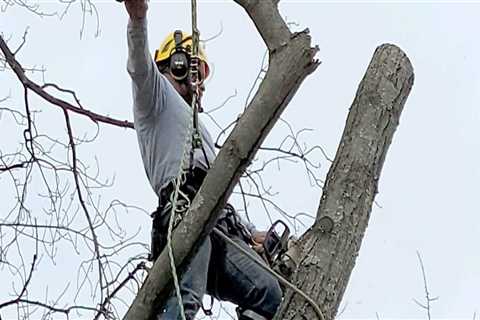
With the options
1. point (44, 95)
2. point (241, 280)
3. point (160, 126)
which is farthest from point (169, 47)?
point (44, 95)

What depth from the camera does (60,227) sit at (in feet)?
15.1

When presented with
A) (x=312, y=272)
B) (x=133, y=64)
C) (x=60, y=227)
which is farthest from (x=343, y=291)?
(x=60, y=227)

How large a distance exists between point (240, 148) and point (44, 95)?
247 centimetres

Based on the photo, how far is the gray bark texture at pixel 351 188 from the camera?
2.32 m

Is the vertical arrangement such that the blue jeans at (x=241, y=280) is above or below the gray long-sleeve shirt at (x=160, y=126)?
below

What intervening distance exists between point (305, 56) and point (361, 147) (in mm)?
347

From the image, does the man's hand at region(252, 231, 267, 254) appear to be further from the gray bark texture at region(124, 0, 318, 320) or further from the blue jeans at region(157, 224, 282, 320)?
the gray bark texture at region(124, 0, 318, 320)

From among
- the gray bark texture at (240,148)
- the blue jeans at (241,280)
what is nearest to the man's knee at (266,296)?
the blue jeans at (241,280)

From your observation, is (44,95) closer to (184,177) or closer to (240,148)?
(184,177)

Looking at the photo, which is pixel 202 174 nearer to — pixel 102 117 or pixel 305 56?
pixel 305 56

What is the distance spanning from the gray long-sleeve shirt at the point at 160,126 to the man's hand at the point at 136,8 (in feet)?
0.56

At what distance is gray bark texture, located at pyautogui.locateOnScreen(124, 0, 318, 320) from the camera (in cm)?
222

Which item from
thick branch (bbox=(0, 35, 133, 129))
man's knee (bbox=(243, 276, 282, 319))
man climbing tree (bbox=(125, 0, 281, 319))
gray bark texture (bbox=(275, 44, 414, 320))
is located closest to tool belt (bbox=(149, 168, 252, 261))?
man climbing tree (bbox=(125, 0, 281, 319))

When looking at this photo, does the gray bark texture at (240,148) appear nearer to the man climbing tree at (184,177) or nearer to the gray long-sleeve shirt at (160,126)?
the man climbing tree at (184,177)
